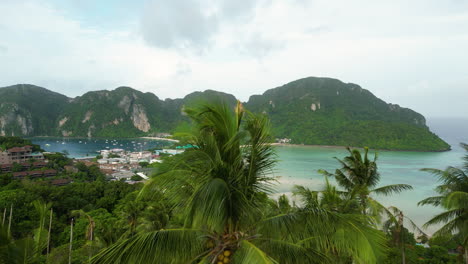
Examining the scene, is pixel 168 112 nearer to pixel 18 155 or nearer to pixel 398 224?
pixel 18 155

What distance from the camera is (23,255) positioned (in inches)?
111

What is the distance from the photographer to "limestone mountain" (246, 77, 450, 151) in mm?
72250

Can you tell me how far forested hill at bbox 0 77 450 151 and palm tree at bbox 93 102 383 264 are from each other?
8025cm

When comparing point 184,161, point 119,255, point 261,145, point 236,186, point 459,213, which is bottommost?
point 459,213

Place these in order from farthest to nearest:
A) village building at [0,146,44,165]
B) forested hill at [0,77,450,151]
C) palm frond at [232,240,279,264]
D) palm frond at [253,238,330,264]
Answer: forested hill at [0,77,450,151]
village building at [0,146,44,165]
palm frond at [253,238,330,264]
palm frond at [232,240,279,264]

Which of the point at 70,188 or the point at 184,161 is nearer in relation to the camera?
the point at 184,161

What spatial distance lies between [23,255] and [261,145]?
9.32 ft

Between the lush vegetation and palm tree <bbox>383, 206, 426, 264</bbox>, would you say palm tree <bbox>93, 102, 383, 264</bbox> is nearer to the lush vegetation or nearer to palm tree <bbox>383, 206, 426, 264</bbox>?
the lush vegetation

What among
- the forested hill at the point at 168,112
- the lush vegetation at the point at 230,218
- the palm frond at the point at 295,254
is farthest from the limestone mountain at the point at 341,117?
the palm frond at the point at 295,254

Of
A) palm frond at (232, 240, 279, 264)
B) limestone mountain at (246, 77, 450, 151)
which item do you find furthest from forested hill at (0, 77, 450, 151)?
palm frond at (232, 240, 279, 264)

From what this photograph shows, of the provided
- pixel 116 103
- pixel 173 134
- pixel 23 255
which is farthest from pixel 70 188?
pixel 116 103

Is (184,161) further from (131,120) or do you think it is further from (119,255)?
(131,120)

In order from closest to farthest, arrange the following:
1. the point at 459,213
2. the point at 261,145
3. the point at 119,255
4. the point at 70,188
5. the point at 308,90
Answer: the point at 119,255 < the point at 261,145 < the point at 459,213 < the point at 70,188 < the point at 308,90

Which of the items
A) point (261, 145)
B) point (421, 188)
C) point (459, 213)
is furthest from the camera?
point (421, 188)
